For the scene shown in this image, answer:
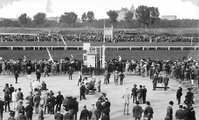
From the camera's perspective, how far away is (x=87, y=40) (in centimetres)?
6166

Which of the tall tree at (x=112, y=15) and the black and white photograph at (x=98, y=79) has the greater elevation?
the tall tree at (x=112, y=15)

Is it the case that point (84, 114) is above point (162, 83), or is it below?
above

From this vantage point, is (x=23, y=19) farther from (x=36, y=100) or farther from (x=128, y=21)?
(x=36, y=100)

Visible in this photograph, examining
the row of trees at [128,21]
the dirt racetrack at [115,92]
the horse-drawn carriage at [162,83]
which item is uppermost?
the row of trees at [128,21]

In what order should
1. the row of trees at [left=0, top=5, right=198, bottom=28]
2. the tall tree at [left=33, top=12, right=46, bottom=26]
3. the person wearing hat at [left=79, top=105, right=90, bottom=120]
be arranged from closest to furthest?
the person wearing hat at [left=79, top=105, right=90, bottom=120] → the row of trees at [left=0, top=5, right=198, bottom=28] → the tall tree at [left=33, top=12, right=46, bottom=26]

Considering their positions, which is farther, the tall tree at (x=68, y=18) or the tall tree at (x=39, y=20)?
the tall tree at (x=68, y=18)

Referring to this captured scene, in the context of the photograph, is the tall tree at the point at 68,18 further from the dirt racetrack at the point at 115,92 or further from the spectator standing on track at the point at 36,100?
the spectator standing on track at the point at 36,100

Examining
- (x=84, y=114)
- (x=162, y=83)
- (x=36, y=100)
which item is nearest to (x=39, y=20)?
(x=162, y=83)

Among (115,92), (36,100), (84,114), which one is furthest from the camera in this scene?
(115,92)

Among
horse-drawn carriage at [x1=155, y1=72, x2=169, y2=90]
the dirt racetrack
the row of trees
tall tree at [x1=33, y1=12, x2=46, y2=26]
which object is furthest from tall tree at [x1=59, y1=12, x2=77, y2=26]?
horse-drawn carriage at [x1=155, y1=72, x2=169, y2=90]

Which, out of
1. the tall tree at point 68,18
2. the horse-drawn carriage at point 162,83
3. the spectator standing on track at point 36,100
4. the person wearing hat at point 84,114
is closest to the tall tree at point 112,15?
the tall tree at point 68,18

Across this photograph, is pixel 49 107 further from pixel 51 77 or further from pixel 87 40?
pixel 87 40

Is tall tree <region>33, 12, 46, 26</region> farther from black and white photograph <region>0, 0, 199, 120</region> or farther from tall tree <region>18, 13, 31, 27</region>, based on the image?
black and white photograph <region>0, 0, 199, 120</region>

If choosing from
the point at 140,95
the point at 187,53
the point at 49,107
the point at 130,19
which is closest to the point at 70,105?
the point at 49,107
